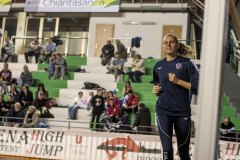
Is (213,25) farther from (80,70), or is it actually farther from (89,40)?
(89,40)

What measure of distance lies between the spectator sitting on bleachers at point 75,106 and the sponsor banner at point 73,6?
893 centimetres

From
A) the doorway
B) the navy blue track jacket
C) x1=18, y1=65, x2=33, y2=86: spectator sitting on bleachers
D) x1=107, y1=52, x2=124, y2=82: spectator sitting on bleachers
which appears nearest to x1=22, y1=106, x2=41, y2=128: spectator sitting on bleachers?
x1=18, y1=65, x2=33, y2=86: spectator sitting on bleachers

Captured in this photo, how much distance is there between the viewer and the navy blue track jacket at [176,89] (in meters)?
4.56

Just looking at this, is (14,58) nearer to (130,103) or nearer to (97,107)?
(97,107)

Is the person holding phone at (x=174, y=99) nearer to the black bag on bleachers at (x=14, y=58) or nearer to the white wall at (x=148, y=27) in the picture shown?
the black bag on bleachers at (x=14, y=58)

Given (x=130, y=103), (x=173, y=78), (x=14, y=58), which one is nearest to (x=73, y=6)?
(x=14, y=58)

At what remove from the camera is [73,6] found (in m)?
23.6

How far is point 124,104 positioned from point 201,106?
12.0m

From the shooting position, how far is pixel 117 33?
24.1 m

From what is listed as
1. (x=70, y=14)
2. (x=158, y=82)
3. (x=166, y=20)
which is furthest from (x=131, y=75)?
(x=158, y=82)

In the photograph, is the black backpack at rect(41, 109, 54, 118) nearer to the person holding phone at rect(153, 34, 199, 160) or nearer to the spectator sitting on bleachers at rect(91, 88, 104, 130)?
the spectator sitting on bleachers at rect(91, 88, 104, 130)

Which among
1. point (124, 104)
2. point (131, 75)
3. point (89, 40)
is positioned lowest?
point (124, 104)

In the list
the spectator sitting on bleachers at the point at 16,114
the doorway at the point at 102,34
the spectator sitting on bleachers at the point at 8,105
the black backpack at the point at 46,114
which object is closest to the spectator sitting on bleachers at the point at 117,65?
the black backpack at the point at 46,114

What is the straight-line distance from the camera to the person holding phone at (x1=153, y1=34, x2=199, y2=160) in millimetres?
4527
